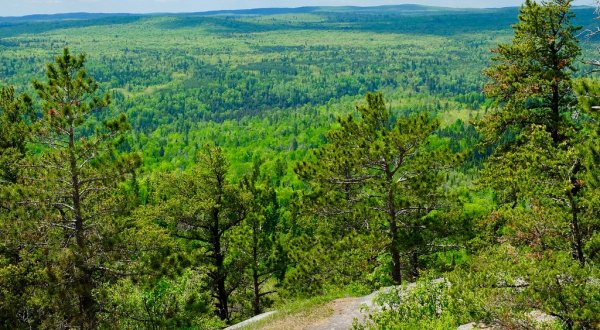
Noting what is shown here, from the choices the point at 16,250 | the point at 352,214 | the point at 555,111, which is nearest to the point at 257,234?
the point at 352,214

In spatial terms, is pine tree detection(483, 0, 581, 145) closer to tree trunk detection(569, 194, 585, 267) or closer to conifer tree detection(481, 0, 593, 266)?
conifer tree detection(481, 0, 593, 266)

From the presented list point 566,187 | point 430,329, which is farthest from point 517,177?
point 430,329

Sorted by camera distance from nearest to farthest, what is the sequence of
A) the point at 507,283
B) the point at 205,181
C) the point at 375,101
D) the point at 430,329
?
the point at 430,329
the point at 507,283
the point at 375,101
the point at 205,181

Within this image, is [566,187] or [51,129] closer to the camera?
[566,187]

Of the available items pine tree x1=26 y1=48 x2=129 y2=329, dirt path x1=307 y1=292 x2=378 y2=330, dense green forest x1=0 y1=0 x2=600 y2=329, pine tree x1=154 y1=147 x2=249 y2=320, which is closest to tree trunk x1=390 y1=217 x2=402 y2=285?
dense green forest x1=0 y1=0 x2=600 y2=329

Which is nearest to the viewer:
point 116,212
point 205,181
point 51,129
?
point 51,129

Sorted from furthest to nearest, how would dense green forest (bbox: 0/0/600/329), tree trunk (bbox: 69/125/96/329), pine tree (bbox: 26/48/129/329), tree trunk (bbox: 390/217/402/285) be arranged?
tree trunk (bbox: 390/217/402/285), tree trunk (bbox: 69/125/96/329), pine tree (bbox: 26/48/129/329), dense green forest (bbox: 0/0/600/329)

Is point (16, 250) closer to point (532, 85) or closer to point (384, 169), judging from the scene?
point (384, 169)

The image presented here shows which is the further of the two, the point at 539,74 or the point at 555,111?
the point at 555,111

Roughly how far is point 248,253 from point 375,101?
12.9 metres

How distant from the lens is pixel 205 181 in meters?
30.2

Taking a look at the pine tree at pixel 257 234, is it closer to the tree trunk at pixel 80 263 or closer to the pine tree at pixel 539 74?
the tree trunk at pixel 80 263

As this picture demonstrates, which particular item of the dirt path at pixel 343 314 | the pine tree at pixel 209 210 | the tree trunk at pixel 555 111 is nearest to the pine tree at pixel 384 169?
the dirt path at pixel 343 314

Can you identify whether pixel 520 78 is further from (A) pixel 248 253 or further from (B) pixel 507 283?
(A) pixel 248 253
